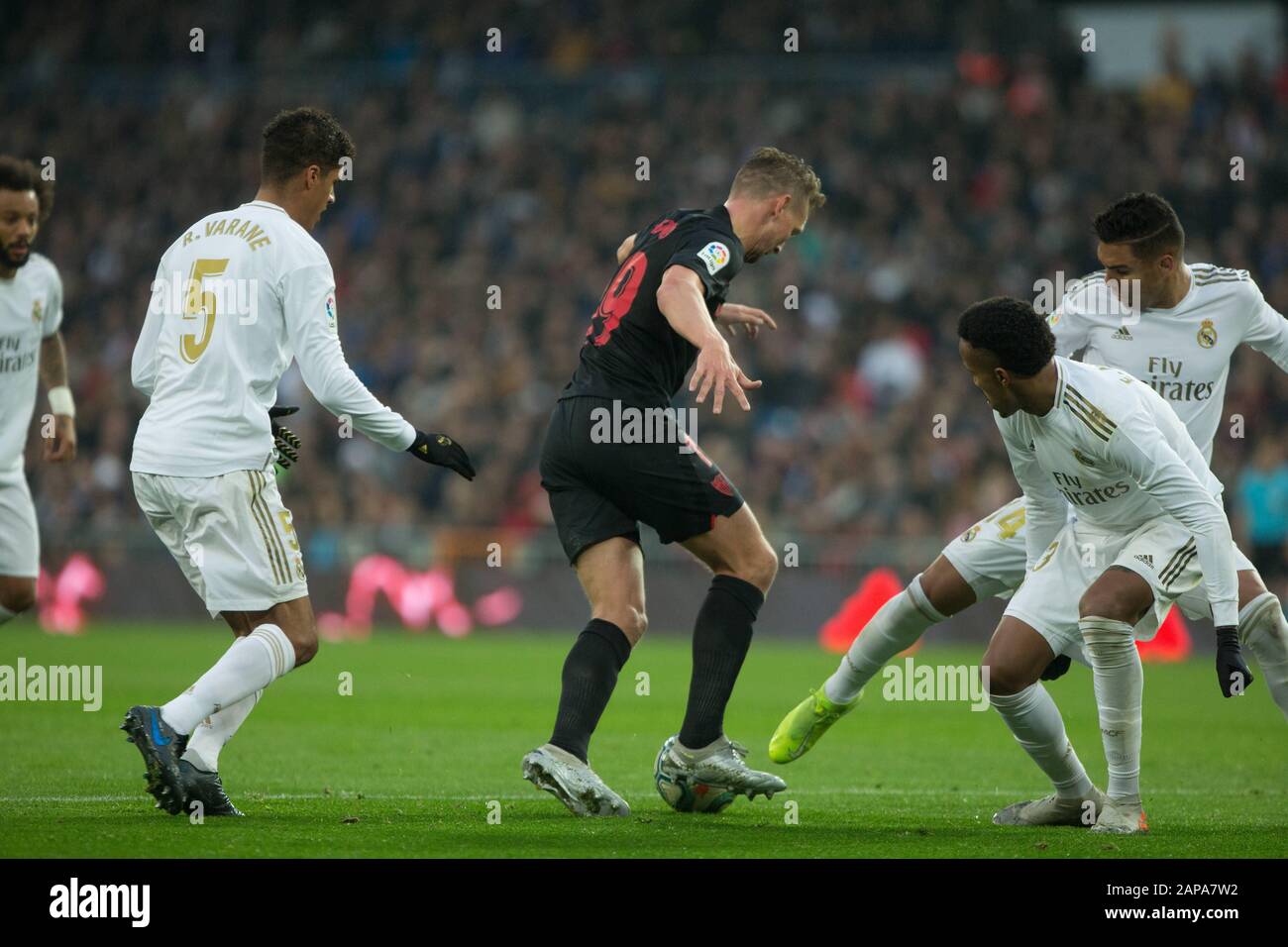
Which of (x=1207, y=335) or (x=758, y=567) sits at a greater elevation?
(x=1207, y=335)

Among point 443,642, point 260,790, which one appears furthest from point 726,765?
point 443,642

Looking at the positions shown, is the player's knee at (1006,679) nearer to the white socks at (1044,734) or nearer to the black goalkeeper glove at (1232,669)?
the white socks at (1044,734)

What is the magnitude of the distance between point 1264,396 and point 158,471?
1289 centimetres

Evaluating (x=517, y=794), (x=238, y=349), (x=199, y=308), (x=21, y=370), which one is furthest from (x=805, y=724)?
(x=21, y=370)

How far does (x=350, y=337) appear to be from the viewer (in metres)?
20.2

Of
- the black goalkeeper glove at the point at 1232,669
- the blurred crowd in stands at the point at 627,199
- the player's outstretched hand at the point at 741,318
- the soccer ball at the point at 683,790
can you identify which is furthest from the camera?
the blurred crowd in stands at the point at 627,199

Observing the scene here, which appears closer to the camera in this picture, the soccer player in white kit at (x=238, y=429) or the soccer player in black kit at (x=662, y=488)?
the soccer player in white kit at (x=238, y=429)

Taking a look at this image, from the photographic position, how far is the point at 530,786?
685 centimetres

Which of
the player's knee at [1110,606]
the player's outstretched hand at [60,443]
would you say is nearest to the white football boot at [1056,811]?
the player's knee at [1110,606]

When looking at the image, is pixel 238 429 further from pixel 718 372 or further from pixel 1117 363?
pixel 1117 363

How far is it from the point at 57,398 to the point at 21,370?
0.36 metres

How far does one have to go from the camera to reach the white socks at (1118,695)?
5.64m

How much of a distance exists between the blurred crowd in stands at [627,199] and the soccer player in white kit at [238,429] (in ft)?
34.7

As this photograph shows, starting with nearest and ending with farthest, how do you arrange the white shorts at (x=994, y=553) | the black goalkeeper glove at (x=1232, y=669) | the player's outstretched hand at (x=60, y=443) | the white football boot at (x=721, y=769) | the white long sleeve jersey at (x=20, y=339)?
the black goalkeeper glove at (x=1232, y=669)
the white football boot at (x=721, y=769)
the white shorts at (x=994, y=553)
the white long sleeve jersey at (x=20, y=339)
the player's outstretched hand at (x=60, y=443)
